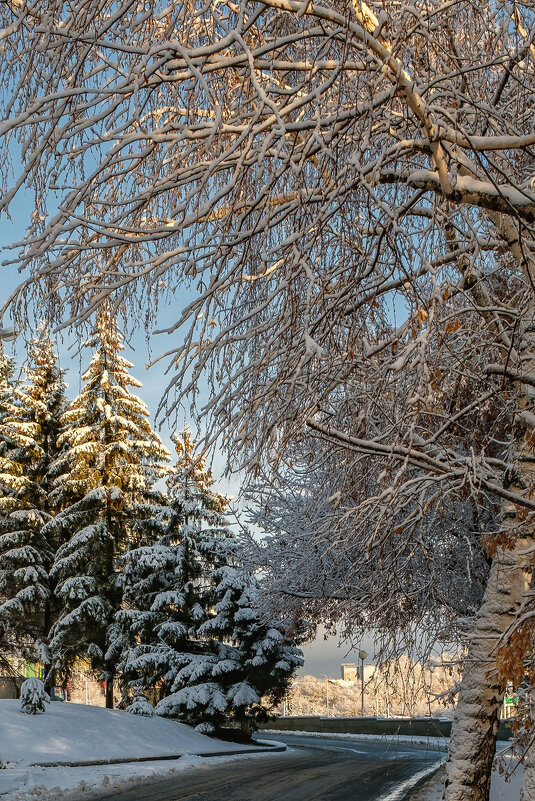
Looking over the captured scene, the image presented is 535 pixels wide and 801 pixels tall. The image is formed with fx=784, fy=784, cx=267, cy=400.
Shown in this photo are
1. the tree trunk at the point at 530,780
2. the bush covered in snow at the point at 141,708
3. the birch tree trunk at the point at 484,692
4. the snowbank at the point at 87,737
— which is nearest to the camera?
the tree trunk at the point at 530,780

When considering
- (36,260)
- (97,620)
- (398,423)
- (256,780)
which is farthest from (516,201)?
(97,620)

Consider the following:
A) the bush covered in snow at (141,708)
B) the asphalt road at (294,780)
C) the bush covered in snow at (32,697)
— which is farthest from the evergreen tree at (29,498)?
the asphalt road at (294,780)

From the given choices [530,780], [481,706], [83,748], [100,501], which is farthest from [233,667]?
[530,780]

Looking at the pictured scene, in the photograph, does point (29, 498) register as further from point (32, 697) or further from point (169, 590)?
point (32, 697)

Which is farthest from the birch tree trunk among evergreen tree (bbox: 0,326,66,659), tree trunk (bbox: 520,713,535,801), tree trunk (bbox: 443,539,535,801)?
evergreen tree (bbox: 0,326,66,659)

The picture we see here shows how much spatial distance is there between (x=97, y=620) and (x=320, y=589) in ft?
50.3

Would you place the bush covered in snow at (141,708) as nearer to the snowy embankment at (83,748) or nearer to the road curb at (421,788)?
the snowy embankment at (83,748)

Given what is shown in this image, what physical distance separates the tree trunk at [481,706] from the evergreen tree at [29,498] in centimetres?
2396

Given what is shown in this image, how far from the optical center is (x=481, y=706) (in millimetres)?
6699

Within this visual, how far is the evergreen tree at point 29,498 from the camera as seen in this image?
95.6 ft

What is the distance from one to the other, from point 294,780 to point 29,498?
60.3 feet

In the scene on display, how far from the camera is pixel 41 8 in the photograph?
4328 millimetres

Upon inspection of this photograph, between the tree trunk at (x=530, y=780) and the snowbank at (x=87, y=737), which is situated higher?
the tree trunk at (x=530, y=780)

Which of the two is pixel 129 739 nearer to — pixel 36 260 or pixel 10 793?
pixel 10 793
